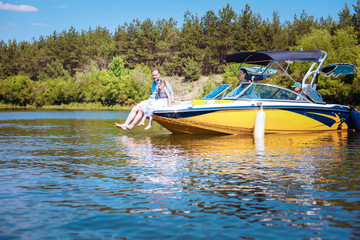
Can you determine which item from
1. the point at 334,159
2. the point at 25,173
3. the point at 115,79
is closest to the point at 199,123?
the point at 334,159

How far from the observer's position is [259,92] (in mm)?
14359

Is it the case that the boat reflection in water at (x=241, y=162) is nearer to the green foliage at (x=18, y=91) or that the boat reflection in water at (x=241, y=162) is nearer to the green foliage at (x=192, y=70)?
the green foliage at (x=192, y=70)

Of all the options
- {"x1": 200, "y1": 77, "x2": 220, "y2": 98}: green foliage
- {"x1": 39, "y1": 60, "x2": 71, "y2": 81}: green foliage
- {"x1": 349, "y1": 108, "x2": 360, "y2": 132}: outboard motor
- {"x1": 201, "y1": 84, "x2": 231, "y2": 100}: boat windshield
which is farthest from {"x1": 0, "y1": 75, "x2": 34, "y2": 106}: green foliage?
{"x1": 349, "y1": 108, "x2": 360, "y2": 132}: outboard motor

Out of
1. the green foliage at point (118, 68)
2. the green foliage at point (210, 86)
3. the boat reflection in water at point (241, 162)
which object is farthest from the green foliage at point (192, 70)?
the boat reflection in water at point (241, 162)

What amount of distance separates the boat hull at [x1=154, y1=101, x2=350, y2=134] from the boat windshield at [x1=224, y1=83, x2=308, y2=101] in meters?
0.43

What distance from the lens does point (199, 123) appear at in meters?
14.3

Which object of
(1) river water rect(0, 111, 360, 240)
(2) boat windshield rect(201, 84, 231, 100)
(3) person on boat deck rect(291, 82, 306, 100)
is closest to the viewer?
(1) river water rect(0, 111, 360, 240)

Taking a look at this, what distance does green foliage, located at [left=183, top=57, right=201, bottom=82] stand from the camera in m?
81.8

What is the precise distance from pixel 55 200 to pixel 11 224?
0.98 meters

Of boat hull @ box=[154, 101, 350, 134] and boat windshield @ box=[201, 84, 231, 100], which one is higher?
boat windshield @ box=[201, 84, 231, 100]

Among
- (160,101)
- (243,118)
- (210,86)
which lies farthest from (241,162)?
(210,86)

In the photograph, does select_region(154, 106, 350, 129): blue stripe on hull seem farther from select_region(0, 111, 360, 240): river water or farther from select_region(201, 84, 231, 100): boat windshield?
select_region(0, 111, 360, 240): river water

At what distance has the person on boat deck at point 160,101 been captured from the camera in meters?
13.9

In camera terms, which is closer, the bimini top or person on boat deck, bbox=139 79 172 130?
person on boat deck, bbox=139 79 172 130
